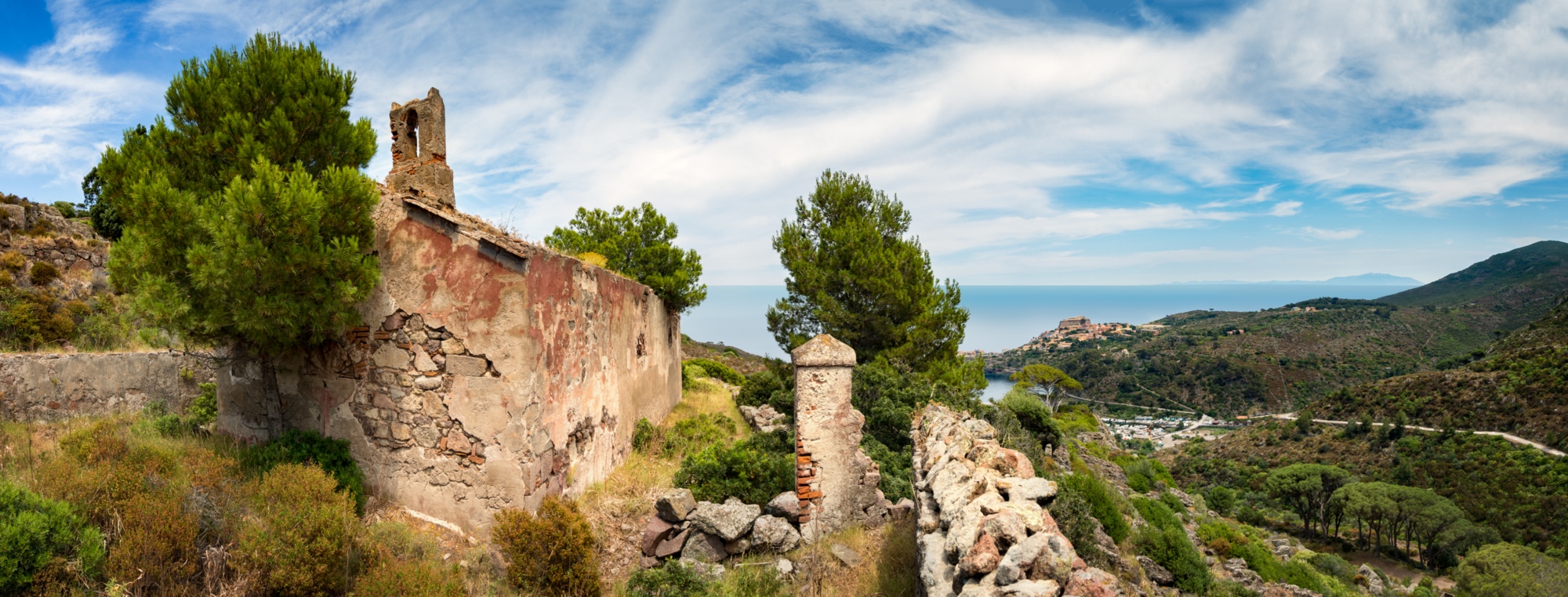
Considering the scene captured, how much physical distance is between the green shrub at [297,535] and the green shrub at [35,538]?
2.76 feet

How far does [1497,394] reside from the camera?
151 ft

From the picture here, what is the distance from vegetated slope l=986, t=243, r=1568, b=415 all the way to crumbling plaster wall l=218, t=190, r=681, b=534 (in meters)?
84.8

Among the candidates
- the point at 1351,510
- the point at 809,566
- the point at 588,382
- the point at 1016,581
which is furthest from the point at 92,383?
Answer: the point at 1351,510

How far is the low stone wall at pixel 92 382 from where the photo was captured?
407 inches

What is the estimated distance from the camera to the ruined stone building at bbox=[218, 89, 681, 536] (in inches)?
276

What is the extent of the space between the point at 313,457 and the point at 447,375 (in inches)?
69.8

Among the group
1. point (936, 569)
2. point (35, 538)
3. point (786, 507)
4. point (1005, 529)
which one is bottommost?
point (786, 507)

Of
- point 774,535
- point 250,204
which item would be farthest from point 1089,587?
point 250,204

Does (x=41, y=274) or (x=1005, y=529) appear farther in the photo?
(x=41, y=274)

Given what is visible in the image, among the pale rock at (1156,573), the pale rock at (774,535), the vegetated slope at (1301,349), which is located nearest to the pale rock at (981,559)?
the pale rock at (774,535)

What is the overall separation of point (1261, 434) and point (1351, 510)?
23434 millimetres

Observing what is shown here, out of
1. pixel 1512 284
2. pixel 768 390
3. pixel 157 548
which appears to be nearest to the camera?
pixel 157 548

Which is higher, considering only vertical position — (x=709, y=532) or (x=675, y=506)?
(x=675, y=506)

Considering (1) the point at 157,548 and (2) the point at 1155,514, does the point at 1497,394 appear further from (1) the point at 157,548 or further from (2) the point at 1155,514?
(1) the point at 157,548
